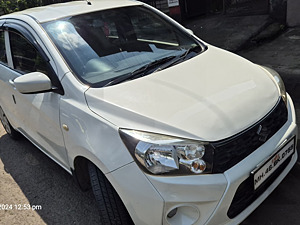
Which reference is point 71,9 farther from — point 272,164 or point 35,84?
point 272,164

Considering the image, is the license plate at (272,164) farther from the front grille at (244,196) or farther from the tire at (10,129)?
the tire at (10,129)

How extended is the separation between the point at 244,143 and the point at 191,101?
435 millimetres

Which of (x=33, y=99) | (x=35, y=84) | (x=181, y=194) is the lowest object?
(x=181, y=194)

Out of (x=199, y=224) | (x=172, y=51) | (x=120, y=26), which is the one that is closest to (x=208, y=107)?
(x=199, y=224)

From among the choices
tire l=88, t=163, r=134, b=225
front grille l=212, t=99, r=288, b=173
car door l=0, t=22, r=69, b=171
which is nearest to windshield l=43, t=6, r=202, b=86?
car door l=0, t=22, r=69, b=171

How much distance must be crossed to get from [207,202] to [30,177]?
2.30 m

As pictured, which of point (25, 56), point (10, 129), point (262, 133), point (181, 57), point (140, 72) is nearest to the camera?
point (262, 133)

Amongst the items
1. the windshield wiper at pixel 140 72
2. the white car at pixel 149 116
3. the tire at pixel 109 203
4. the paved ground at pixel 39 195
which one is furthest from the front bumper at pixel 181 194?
the paved ground at pixel 39 195

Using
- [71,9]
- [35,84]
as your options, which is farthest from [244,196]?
[71,9]

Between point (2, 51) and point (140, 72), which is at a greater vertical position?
point (2, 51)

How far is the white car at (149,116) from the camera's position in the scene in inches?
70.8

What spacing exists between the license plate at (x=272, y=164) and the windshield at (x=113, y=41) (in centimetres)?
123

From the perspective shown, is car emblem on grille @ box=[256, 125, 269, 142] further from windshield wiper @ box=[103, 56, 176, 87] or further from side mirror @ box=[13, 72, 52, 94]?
side mirror @ box=[13, 72, 52, 94]

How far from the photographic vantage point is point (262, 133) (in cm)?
202
